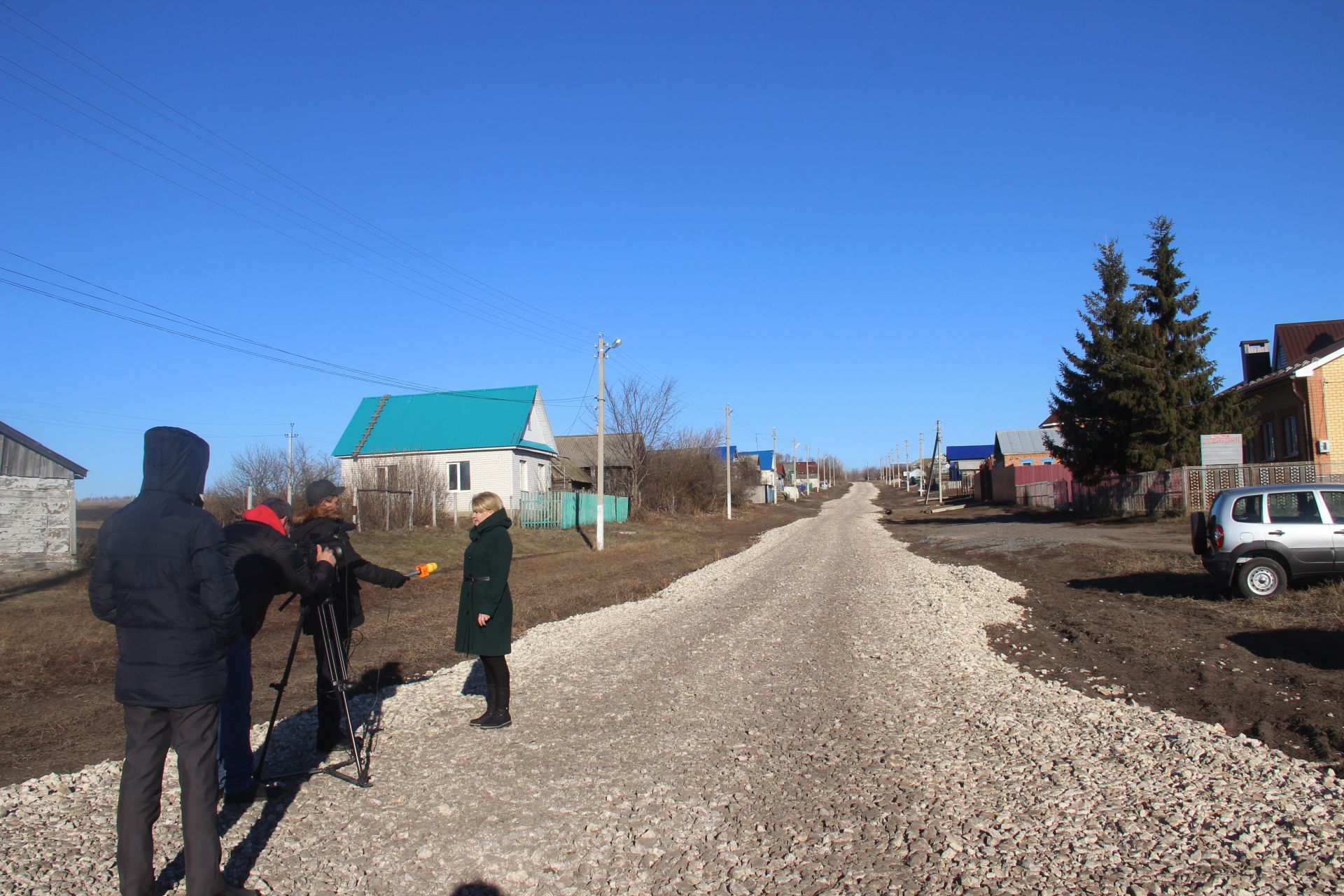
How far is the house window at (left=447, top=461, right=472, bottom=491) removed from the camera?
3697 cm

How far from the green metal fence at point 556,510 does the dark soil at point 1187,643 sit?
18438 millimetres

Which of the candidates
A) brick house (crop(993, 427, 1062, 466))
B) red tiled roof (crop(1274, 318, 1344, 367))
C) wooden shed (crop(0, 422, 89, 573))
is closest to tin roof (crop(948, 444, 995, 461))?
brick house (crop(993, 427, 1062, 466))

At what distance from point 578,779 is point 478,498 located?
2.50 meters

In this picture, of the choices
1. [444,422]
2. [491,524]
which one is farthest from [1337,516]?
[444,422]

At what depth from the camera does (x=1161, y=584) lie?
14.7m

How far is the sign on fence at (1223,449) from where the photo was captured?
25625 millimetres

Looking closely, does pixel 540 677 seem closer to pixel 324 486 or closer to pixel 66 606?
pixel 324 486

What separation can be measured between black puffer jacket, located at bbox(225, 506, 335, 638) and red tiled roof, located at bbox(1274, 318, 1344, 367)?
38.6 meters

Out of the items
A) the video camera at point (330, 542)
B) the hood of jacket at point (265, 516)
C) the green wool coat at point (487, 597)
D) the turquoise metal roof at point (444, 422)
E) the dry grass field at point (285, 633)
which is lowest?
the dry grass field at point (285, 633)

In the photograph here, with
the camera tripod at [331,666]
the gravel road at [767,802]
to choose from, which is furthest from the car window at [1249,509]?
the camera tripod at [331,666]

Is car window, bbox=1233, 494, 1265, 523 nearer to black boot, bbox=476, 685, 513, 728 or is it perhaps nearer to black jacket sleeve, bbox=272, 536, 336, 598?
black boot, bbox=476, 685, 513, 728

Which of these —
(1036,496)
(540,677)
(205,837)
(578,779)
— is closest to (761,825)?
(578,779)

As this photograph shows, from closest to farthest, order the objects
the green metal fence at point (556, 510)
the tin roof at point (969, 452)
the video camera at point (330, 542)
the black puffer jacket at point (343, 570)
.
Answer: the video camera at point (330, 542)
the black puffer jacket at point (343, 570)
the green metal fence at point (556, 510)
the tin roof at point (969, 452)

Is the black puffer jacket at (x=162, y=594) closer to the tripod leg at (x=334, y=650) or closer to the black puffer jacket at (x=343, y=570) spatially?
the black puffer jacket at (x=343, y=570)
